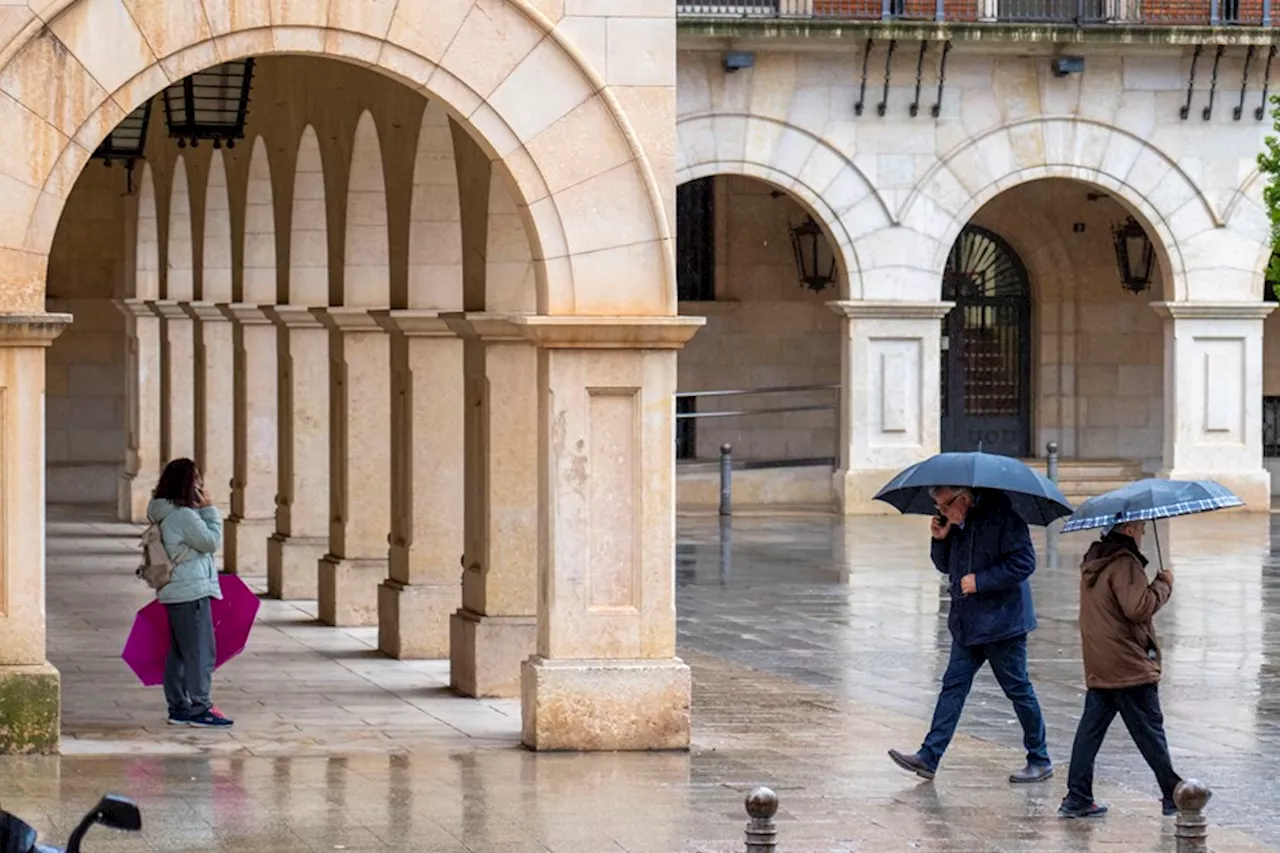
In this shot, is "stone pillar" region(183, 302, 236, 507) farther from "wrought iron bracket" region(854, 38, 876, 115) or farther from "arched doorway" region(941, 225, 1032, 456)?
"arched doorway" region(941, 225, 1032, 456)

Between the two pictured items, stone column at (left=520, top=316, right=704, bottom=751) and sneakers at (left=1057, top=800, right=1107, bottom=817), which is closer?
sneakers at (left=1057, top=800, right=1107, bottom=817)

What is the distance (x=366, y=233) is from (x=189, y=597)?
466cm

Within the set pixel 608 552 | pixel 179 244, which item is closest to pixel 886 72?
pixel 179 244

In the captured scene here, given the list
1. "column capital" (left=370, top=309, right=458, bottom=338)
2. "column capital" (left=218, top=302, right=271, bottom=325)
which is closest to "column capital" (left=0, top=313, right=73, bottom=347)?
"column capital" (left=370, top=309, right=458, bottom=338)

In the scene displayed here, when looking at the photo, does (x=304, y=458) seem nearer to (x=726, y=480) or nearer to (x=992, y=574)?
(x=726, y=480)

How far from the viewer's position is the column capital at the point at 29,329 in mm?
11164

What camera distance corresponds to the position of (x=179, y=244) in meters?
25.2

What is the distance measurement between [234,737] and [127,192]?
16487 mm

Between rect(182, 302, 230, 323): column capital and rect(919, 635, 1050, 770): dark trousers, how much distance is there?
41.1 ft

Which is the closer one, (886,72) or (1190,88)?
(886,72)

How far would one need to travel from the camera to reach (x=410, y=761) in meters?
11.7

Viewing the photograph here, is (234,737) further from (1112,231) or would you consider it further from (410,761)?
(1112,231)

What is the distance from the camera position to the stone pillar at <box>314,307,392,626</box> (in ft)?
57.9

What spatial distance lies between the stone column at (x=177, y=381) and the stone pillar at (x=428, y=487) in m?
9.68
